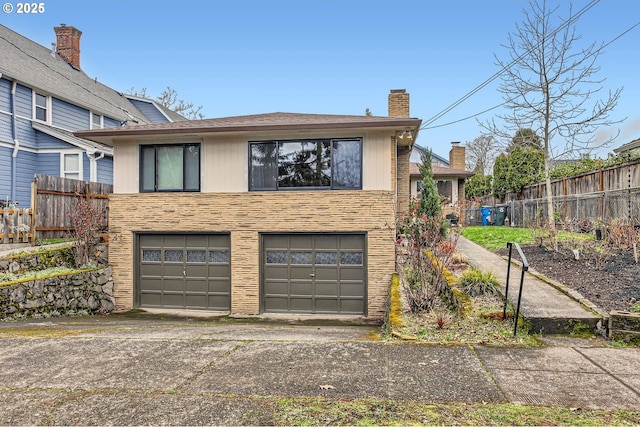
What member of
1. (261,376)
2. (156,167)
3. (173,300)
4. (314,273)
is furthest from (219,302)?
→ (261,376)

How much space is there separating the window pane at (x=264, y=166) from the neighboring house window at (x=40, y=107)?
12.2m

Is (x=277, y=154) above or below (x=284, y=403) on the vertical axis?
above

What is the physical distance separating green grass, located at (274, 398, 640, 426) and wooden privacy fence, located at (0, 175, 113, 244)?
1198 centimetres

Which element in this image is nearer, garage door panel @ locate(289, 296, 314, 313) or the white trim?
garage door panel @ locate(289, 296, 314, 313)

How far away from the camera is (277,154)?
1252cm

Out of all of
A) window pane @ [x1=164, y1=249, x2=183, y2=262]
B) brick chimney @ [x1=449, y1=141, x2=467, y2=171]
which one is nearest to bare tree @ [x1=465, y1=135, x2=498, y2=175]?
brick chimney @ [x1=449, y1=141, x2=467, y2=171]

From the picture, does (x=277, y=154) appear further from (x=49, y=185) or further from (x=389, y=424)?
(x=389, y=424)

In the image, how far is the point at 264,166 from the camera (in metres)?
12.6

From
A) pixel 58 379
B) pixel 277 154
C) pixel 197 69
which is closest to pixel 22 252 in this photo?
pixel 277 154

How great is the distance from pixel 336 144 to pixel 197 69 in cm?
1847

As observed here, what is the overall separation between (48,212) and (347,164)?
931 cm

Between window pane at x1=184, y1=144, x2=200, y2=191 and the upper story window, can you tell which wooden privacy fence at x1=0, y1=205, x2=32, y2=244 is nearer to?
window pane at x1=184, y1=144, x2=200, y2=191

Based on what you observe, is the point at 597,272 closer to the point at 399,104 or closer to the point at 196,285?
the point at 399,104

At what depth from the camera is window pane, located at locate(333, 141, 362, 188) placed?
40.0 ft
